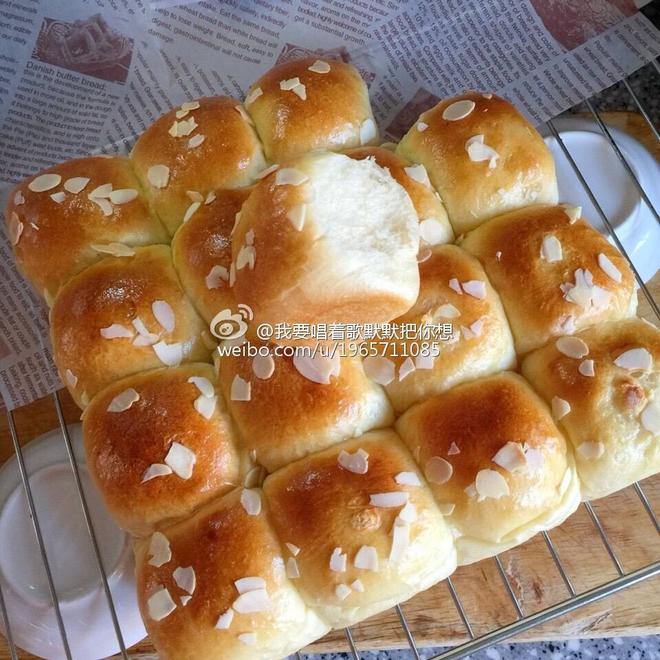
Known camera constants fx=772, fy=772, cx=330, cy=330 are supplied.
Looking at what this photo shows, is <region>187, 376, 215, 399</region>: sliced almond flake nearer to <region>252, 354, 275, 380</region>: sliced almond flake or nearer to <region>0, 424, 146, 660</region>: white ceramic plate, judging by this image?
<region>252, 354, 275, 380</region>: sliced almond flake

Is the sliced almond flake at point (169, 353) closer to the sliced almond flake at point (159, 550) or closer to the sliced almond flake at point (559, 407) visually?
the sliced almond flake at point (159, 550)

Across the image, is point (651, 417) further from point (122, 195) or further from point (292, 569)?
point (122, 195)

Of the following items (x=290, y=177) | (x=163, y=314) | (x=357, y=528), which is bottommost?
(x=357, y=528)

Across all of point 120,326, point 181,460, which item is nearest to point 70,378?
point 120,326

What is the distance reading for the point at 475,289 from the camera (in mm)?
998

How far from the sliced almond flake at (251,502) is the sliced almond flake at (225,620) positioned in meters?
0.11

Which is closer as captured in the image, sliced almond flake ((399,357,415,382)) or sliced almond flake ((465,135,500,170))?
sliced almond flake ((399,357,415,382))

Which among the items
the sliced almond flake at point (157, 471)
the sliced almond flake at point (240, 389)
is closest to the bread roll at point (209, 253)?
the sliced almond flake at point (240, 389)

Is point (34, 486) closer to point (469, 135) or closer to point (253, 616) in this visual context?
point (253, 616)

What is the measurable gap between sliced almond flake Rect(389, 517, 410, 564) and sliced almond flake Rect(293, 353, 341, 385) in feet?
0.63

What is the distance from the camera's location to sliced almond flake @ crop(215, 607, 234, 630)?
34.8 inches

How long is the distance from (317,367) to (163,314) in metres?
0.22

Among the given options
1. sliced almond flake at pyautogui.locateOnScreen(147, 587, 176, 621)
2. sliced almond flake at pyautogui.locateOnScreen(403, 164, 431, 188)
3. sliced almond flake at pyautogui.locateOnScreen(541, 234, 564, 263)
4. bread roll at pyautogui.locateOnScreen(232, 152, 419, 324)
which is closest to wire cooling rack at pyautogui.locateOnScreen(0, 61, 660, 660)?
sliced almond flake at pyautogui.locateOnScreen(147, 587, 176, 621)

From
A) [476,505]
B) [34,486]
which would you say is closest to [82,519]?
[34,486]
